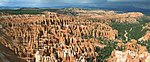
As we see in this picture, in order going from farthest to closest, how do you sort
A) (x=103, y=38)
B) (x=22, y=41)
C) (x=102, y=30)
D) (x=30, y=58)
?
(x=102, y=30), (x=103, y=38), (x=22, y=41), (x=30, y=58)

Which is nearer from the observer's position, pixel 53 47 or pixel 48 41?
pixel 53 47

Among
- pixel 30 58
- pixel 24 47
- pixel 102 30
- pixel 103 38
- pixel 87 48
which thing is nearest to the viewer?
pixel 30 58

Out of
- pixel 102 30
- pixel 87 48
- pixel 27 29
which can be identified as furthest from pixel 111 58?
pixel 102 30

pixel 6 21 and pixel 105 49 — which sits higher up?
pixel 6 21

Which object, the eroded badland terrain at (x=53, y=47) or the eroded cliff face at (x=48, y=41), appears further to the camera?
the eroded cliff face at (x=48, y=41)

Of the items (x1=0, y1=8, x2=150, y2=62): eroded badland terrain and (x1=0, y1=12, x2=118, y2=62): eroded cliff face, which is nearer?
(x1=0, y1=8, x2=150, y2=62): eroded badland terrain

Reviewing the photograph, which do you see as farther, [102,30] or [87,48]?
[102,30]

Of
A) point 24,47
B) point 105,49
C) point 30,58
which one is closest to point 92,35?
point 105,49

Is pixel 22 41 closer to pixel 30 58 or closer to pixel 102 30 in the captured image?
pixel 30 58

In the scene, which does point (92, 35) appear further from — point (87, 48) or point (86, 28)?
point (87, 48)
